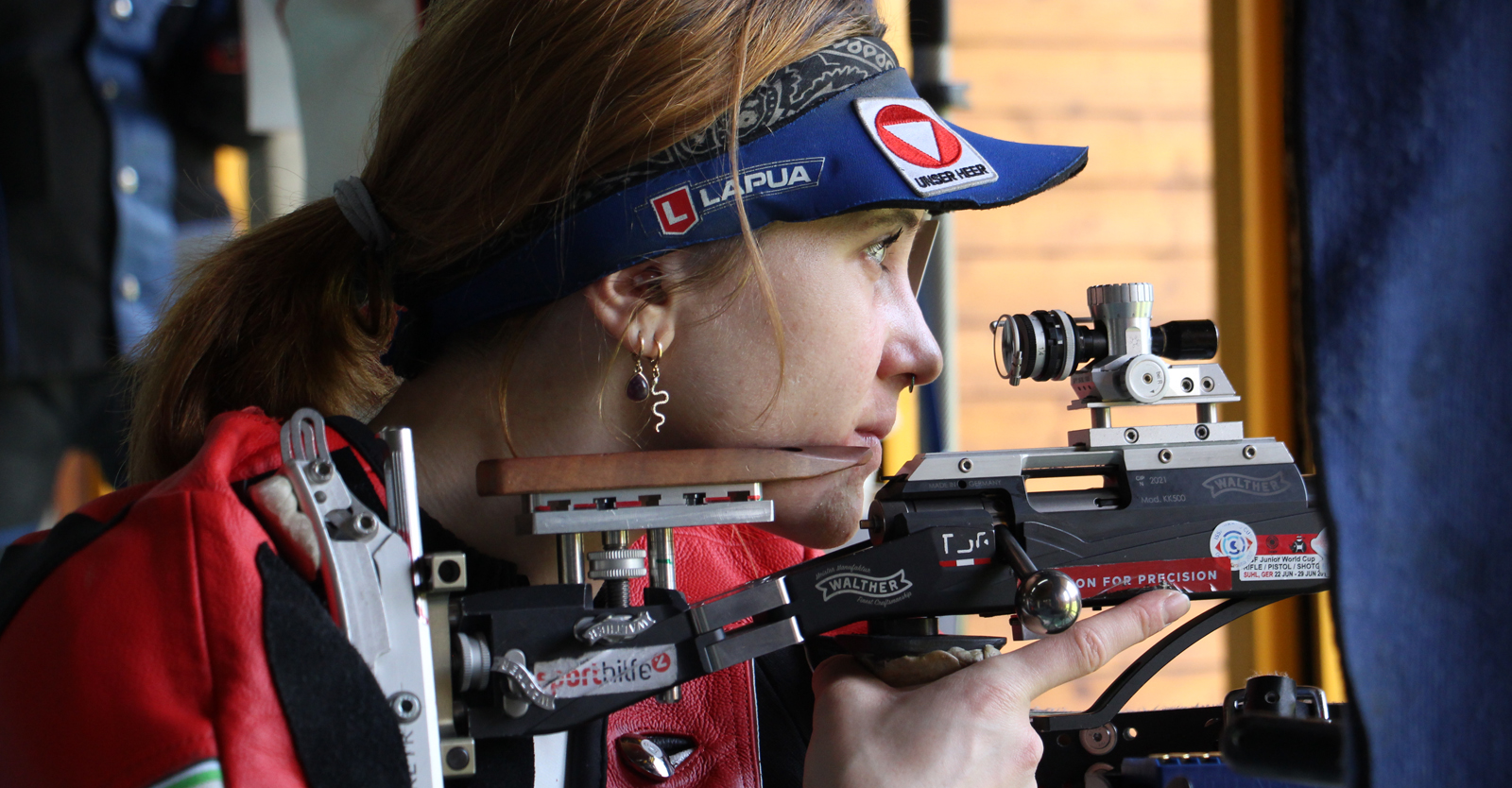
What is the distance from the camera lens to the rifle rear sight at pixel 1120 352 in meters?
0.98

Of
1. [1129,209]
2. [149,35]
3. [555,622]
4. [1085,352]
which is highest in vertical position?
[149,35]

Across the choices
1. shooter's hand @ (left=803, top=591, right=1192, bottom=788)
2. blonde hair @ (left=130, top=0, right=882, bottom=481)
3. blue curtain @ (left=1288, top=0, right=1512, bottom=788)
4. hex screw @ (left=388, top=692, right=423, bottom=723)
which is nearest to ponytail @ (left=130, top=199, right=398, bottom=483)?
blonde hair @ (left=130, top=0, right=882, bottom=481)

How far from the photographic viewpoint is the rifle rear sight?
0.98 meters

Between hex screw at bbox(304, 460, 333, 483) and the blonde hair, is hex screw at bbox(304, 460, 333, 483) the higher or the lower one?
the lower one

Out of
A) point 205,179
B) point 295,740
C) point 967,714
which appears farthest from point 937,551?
point 205,179

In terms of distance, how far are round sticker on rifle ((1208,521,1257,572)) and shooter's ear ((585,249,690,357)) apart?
50 centimetres

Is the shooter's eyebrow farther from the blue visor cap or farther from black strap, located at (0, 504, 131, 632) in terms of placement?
black strap, located at (0, 504, 131, 632)

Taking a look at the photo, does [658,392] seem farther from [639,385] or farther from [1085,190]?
[1085,190]

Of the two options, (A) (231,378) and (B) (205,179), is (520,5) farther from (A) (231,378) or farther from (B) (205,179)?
(B) (205,179)

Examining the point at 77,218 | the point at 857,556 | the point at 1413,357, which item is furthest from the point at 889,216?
the point at 77,218

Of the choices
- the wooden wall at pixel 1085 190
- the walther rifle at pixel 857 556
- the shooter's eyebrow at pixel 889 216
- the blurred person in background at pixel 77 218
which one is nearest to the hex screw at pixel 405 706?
the walther rifle at pixel 857 556

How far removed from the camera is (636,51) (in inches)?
38.4

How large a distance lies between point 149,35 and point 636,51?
1711 millimetres

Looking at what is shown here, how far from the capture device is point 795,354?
100 centimetres
